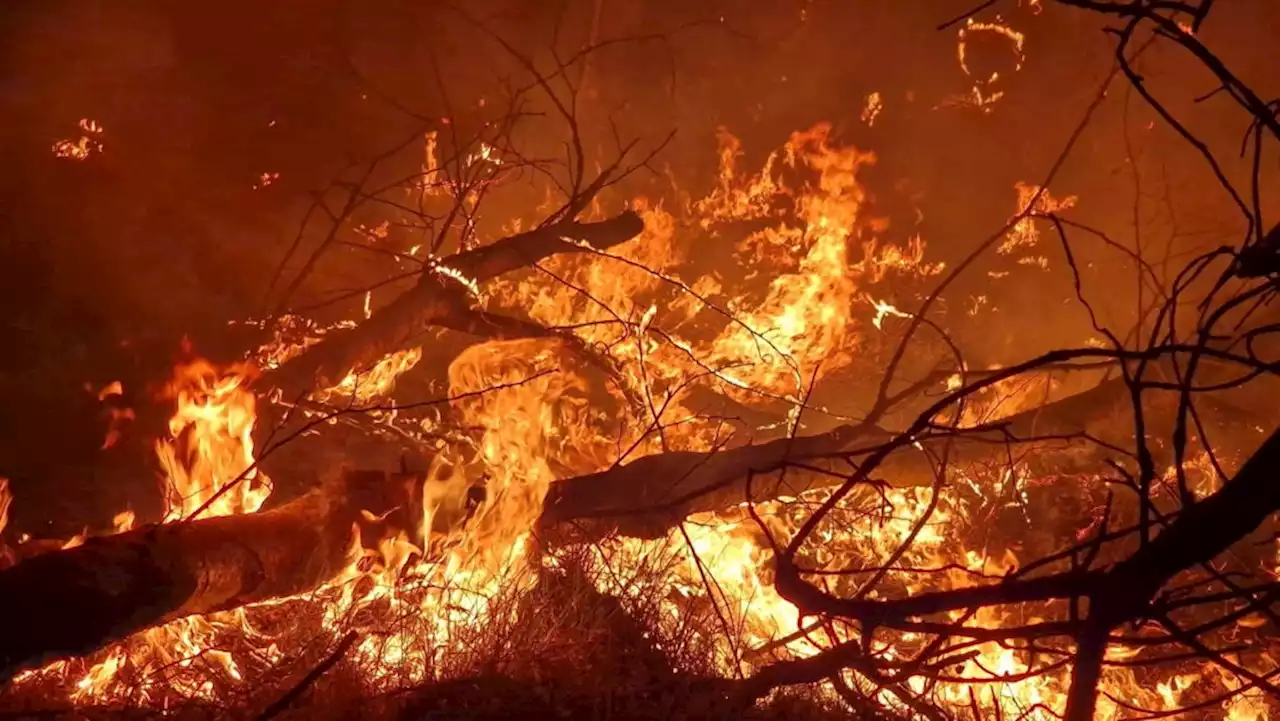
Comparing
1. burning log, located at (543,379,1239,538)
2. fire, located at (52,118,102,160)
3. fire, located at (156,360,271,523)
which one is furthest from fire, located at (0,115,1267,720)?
fire, located at (52,118,102,160)

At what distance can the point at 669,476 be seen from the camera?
15.3 feet

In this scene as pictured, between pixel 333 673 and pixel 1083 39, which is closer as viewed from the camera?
pixel 333 673

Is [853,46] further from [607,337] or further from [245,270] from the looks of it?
[245,270]

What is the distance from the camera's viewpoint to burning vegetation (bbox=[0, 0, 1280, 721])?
218cm

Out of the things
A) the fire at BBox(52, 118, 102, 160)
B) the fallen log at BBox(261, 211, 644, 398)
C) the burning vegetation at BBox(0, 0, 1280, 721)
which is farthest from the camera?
the fire at BBox(52, 118, 102, 160)

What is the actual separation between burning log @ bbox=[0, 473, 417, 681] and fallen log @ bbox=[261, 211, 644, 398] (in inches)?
51.7

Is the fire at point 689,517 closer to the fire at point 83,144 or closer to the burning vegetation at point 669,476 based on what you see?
the burning vegetation at point 669,476

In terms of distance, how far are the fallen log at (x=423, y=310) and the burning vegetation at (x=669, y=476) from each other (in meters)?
0.02

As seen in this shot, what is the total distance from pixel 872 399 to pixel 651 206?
8.84 ft

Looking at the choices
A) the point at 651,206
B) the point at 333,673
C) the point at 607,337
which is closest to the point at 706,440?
the point at 607,337

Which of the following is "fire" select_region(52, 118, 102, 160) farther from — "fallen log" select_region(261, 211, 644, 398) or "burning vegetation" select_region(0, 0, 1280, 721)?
"fallen log" select_region(261, 211, 644, 398)

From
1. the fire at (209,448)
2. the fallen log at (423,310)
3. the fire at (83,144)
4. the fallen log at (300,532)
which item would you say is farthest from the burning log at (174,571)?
the fire at (83,144)

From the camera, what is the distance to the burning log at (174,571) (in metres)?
2.70

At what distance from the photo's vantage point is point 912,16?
25.0 ft
